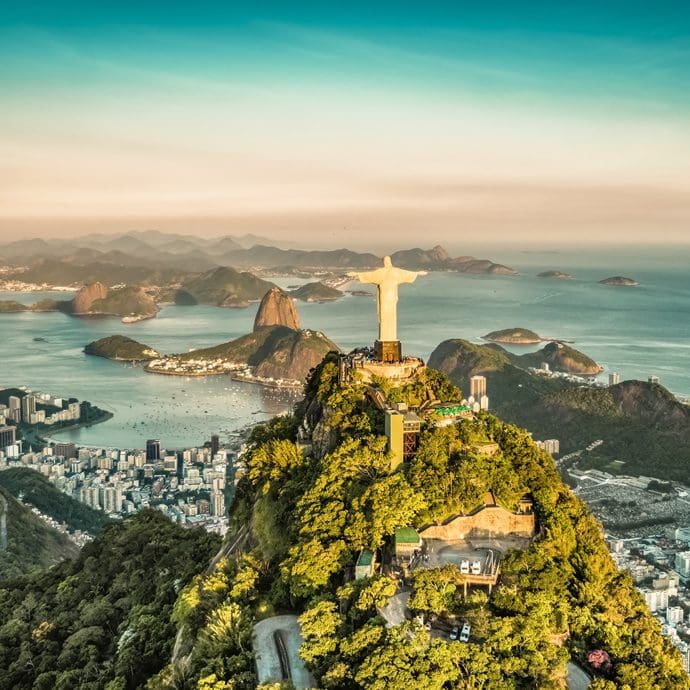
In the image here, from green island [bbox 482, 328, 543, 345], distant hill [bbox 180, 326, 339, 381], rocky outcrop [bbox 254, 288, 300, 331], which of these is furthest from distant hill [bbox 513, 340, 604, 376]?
rocky outcrop [bbox 254, 288, 300, 331]

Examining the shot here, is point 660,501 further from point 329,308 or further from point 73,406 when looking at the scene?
point 329,308

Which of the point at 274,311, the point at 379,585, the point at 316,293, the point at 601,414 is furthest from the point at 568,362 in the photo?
the point at 379,585

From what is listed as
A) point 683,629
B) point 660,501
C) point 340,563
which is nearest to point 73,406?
point 660,501

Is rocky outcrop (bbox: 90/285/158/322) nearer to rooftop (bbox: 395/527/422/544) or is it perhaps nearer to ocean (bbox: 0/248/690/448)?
ocean (bbox: 0/248/690/448)

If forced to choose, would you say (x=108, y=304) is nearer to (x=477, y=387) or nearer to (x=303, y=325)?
(x=303, y=325)

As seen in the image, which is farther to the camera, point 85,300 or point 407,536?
point 85,300

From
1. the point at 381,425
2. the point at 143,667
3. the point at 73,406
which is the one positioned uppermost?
the point at 381,425

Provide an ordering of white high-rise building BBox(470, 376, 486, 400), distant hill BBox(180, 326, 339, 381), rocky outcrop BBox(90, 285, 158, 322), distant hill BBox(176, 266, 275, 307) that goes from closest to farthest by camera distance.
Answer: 1. white high-rise building BBox(470, 376, 486, 400)
2. distant hill BBox(180, 326, 339, 381)
3. rocky outcrop BBox(90, 285, 158, 322)
4. distant hill BBox(176, 266, 275, 307)
